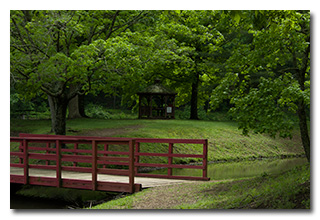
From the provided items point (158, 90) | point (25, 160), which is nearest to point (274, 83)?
point (25, 160)

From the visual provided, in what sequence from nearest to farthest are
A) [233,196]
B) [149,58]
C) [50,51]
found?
1. [233,196]
2. [50,51]
3. [149,58]

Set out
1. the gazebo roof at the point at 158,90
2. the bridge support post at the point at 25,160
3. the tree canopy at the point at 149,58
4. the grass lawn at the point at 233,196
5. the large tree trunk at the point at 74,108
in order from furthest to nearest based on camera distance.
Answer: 1. the gazebo roof at the point at 158,90
2. the large tree trunk at the point at 74,108
3. the bridge support post at the point at 25,160
4. the tree canopy at the point at 149,58
5. the grass lawn at the point at 233,196

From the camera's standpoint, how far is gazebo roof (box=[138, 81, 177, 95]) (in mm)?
23578

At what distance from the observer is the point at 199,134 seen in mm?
18719

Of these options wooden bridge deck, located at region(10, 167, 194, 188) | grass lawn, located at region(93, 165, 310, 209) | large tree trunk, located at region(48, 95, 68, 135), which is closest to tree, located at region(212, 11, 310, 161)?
grass lawn, located at region(93, 165, 310, 209)

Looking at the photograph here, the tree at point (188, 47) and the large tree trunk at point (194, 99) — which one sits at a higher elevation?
the tree at point (188, 47)

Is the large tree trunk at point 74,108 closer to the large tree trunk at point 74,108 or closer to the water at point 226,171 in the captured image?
the large tree trunk at point 74,108

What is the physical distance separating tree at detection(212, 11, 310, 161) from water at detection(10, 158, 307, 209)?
4.56ft

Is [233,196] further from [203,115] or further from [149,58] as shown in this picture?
[203,115]

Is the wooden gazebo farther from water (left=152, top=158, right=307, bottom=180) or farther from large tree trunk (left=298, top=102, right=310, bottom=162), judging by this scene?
large tree trunk (left=298, top=102, right=310, bottom=162)

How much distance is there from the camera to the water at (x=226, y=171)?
9688mm

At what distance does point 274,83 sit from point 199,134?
10203 millimetres

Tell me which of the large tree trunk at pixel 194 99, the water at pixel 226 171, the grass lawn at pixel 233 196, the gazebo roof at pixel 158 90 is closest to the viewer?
the grass lawn at pixel 233 196

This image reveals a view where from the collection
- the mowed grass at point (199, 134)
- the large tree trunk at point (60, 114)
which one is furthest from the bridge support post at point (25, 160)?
the mowed grass at point (199, 134)
